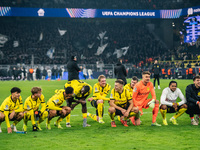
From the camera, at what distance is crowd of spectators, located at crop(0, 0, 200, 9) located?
173 feet

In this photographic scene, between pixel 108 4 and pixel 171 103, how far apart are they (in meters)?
48.1

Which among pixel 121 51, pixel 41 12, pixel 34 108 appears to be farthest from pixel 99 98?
pixel 41 12

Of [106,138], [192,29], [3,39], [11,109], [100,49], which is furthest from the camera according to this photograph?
[100,49]

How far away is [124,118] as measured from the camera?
29.3ft

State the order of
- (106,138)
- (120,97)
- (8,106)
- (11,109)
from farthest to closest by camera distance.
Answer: (120,97)
(11,109)
(8,106)
(106,138)

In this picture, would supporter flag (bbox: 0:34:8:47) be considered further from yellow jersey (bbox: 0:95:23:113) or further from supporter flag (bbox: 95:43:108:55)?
yellow jersey (bbox: 0:95:23:113)

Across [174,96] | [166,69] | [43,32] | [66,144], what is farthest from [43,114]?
[43,32]

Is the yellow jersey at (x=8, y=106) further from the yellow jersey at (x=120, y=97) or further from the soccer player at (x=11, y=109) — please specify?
the yellow jersey at (x=120, y=97)

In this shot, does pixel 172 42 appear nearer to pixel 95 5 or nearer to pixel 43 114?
pixel 95 5

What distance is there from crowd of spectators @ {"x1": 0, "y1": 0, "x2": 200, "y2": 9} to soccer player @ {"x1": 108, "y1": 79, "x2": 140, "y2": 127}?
150ft

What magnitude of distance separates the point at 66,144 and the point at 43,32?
4746 centimetres

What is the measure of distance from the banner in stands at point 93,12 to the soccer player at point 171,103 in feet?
130

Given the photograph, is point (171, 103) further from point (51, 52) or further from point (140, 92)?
point (51, 52)

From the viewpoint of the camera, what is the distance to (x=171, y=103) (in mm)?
8969
